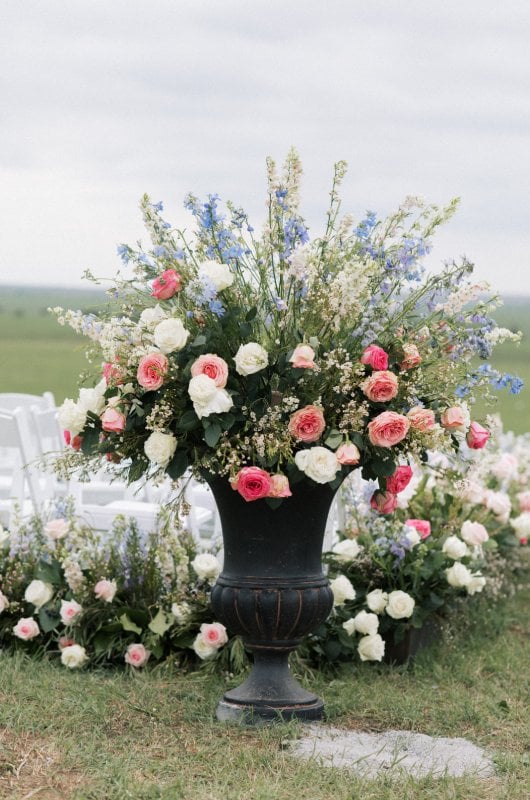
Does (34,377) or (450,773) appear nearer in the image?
(450,773)

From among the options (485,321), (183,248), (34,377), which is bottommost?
(34,377)

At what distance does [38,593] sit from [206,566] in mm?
913

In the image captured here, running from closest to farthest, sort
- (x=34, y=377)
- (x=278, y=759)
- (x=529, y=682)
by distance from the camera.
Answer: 1. (x=278, y=759)
2. (x=529, y=682)
3. (x=34, y=377)

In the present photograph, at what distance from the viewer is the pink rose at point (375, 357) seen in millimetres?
4207

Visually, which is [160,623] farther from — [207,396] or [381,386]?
[381,386]

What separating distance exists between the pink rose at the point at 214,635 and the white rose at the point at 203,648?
20mm

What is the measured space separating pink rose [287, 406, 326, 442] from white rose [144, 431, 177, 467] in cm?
47

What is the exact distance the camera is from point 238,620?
180 inches

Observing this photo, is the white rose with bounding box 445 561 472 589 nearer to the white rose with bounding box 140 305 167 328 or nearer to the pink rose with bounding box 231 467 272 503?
the pink rose with bounding box 231 467 272 503

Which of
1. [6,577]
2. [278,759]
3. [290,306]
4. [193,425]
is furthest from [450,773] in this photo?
[6,577]

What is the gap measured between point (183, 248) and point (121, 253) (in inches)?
10.3

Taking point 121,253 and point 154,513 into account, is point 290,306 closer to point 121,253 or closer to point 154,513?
point 121,253

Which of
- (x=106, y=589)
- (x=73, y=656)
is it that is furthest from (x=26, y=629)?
(x=106, y=589)

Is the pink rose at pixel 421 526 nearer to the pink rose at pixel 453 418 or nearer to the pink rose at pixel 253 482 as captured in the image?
the pink rose at pixel 453 418
